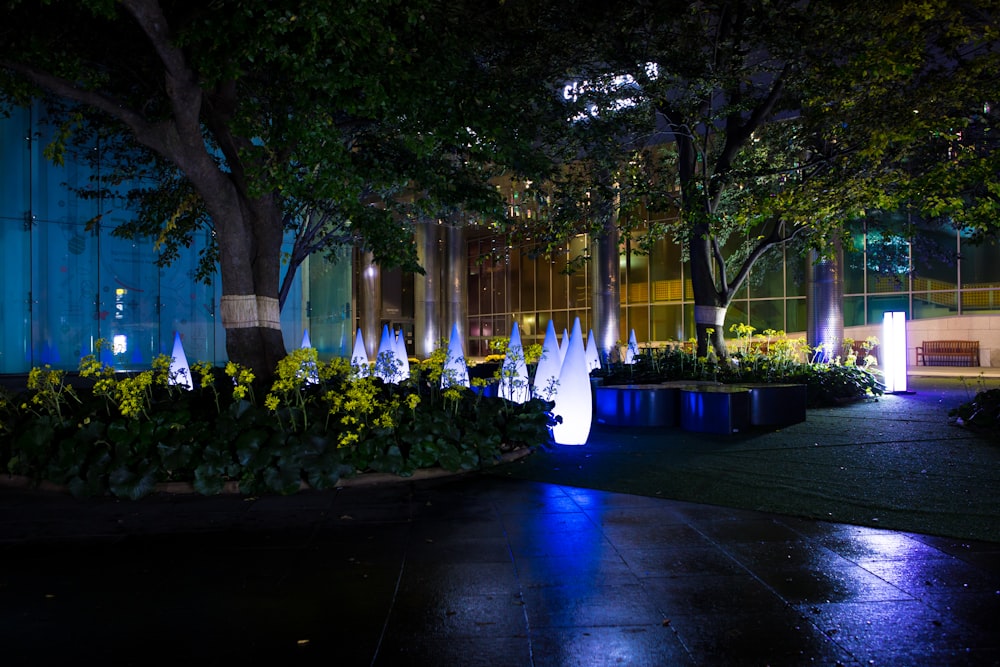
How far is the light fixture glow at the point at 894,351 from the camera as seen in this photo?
15914 millimetres

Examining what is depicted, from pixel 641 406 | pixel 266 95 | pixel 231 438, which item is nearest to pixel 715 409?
pixel 641 406

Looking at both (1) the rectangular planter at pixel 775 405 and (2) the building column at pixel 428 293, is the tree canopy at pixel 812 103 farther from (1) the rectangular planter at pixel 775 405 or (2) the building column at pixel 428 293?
(2) the building column at pixel 428 293

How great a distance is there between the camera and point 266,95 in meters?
8.92

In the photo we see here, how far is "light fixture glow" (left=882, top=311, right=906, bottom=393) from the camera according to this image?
15914 millimetres

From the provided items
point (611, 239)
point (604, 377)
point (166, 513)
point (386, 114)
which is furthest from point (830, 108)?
point (611, 239)

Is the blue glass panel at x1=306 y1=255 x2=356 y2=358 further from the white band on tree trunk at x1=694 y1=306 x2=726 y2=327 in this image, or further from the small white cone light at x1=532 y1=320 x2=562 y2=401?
the small white cone light at x1=532 y1=320 x2=562 y2=401

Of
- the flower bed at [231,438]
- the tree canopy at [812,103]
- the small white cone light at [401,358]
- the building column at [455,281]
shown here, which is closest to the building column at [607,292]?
the building column at [455,281]

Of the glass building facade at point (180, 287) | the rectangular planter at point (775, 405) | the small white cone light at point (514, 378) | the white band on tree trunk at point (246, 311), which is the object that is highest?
the glass building facade at point (180, 287)

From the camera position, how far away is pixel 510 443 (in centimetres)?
838

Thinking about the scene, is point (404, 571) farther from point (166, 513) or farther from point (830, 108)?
point (830, 108)

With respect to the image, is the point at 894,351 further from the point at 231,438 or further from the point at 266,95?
the point at 231,438

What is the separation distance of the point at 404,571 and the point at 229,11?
5.43 metres

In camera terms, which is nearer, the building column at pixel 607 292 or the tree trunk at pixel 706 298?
the tree trunk at pixel 706 298

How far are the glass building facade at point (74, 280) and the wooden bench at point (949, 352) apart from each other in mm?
25427
